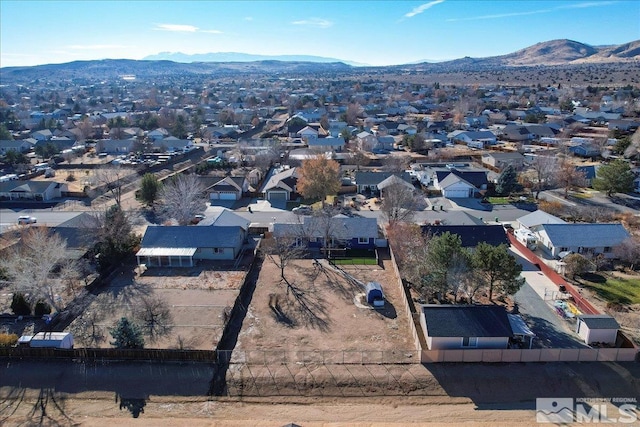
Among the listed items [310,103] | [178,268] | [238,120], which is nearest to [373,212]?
[178,268]

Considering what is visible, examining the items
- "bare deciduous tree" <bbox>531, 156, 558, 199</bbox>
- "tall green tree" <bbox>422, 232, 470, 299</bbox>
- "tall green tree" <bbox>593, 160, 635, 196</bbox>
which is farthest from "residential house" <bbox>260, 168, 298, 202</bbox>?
"tall green tree" <bbox>593, 160, 635, 196</bbox>

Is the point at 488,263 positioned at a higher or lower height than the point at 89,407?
higher

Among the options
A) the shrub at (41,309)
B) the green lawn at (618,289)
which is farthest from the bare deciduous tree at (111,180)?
the green lawn at (618,289)

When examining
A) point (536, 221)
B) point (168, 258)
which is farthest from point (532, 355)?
point (168, 258)

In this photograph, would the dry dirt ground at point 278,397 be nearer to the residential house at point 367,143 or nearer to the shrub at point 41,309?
the shrub at point 41,309

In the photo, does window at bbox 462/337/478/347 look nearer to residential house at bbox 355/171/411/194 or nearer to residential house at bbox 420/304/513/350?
residential house at bbox 420/304/513/350

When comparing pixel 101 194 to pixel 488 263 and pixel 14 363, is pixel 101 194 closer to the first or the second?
pixel 14 363

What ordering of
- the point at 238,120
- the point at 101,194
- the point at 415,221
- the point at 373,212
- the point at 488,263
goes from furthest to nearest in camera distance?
the point at 238,120 < the point at 101,194 < the point at 373,212 < the point at 415,221 < the point at 488,263
